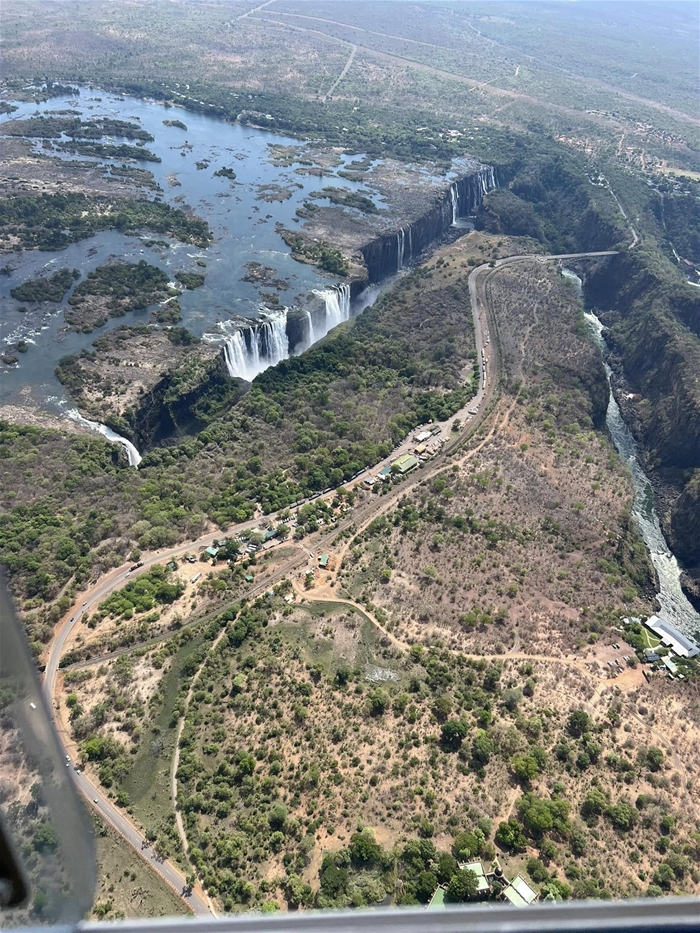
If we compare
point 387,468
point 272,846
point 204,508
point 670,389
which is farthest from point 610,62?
point 272,846

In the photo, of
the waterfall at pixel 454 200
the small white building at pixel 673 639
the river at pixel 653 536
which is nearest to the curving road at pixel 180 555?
the river at pixel 653 536

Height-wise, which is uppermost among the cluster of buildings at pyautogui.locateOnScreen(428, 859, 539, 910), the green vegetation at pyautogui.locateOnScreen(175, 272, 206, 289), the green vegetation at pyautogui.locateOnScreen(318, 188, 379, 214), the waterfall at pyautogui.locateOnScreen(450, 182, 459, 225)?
the waterfall at pyautogui.locateOnScreen(450, 182, 459, 225)

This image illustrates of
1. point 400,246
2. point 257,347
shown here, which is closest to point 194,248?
point 257,347

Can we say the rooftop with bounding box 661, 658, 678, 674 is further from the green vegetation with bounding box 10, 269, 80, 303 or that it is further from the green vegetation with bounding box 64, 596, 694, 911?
the green vegetation with bounding box 10, 269, 80, 303

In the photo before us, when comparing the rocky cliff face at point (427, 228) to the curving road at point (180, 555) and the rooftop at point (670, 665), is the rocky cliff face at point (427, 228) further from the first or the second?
the rooftop at point (670, 665)

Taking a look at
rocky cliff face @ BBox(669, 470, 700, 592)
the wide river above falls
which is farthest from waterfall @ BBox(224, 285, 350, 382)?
rocky cliff face @ BBox(669, 470, 700, 592)

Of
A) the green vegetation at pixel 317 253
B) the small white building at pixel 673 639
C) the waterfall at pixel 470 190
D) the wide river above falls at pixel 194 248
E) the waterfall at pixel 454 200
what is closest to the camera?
the small white building at pixel 673 639
